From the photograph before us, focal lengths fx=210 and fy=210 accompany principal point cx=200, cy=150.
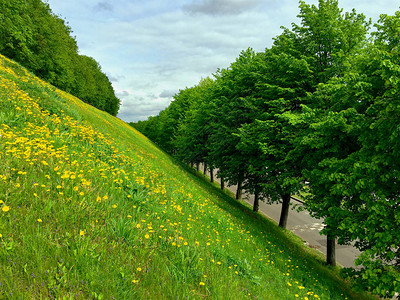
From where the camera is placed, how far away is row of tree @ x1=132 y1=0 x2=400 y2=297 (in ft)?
26.3

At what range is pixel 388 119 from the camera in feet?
26.0

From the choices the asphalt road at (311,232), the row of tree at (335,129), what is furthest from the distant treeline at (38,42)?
the asphalt road at (311,232)

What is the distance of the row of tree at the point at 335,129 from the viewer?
8.01 meters

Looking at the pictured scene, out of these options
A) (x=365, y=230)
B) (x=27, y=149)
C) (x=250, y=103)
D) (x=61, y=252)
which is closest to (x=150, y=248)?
(x=61, y=252)

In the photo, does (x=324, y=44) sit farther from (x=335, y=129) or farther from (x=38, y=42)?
(x=38, y=42)

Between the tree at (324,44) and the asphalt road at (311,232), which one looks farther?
the asphalt road at (311,232)

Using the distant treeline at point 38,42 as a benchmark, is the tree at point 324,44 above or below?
below

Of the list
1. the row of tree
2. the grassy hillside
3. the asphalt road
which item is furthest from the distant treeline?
the asphalt road

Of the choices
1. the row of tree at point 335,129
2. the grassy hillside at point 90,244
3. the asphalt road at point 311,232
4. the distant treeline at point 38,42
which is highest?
the distant treeline at point 38,42

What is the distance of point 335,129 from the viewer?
35.1ft

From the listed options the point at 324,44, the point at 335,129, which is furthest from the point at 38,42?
the point at 335,129

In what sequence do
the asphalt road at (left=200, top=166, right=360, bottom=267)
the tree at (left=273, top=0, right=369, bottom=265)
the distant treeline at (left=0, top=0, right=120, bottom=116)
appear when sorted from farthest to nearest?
the distant treeline at (left=0, top=0, right=120, bottom=116) < the asphalt road at (left=200, top=166, right=360, bottom=267) < the tree at (left=273, top=0, right=369, bottom=265)

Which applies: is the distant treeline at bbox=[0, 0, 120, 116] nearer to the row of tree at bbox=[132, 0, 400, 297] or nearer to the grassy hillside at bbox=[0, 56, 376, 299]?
the row of tree at bbox=[132, 0, 400, 297]

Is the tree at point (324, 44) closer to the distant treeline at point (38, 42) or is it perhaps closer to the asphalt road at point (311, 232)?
the asphalt road at point (311, 232)
